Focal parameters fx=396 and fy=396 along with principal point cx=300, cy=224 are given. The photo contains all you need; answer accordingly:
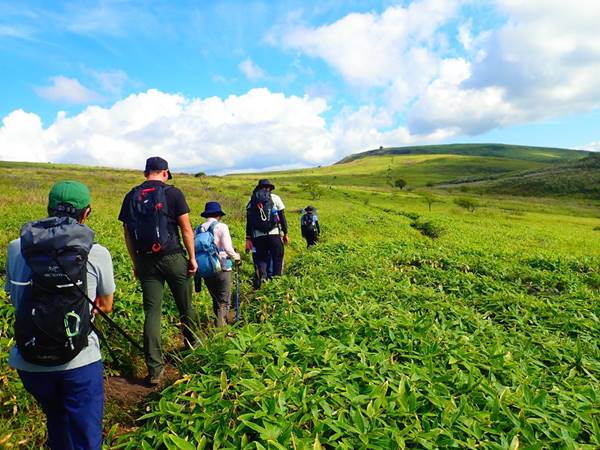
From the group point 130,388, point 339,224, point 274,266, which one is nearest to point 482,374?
point 130,388

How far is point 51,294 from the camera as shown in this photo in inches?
125

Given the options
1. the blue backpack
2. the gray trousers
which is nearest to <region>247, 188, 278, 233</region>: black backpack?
the gray trousers

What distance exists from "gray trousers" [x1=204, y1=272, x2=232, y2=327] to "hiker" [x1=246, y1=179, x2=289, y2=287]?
2.08 m

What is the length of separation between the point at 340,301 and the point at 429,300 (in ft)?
5.81

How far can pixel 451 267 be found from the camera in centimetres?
1113

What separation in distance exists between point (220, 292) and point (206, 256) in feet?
2.66

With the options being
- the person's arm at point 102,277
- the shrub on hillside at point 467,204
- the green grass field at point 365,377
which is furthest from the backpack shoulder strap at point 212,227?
the shrub on hillside at point 467,204

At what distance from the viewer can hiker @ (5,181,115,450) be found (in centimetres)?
315

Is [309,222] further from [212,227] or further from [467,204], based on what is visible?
[467,204]

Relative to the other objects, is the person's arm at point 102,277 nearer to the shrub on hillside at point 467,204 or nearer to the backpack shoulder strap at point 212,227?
the backpack shoulder strap at point 212,227

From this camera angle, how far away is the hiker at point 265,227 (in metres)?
9.60

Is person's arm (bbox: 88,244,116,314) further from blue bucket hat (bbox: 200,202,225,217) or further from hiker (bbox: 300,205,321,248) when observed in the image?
hiker (bbox: 300,205,321,248)

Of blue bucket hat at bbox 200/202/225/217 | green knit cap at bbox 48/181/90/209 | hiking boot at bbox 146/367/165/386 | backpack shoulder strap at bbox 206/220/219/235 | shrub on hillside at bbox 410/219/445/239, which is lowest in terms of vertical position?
shrub on hillside at bbox 410/219/445/239

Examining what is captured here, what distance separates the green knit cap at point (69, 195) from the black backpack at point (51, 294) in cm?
25
